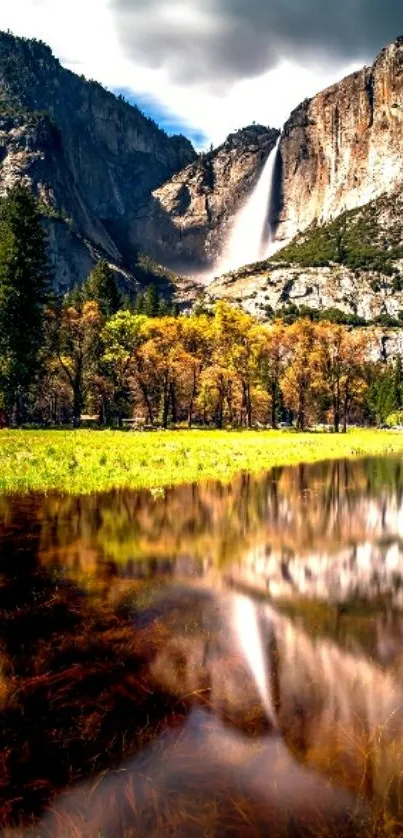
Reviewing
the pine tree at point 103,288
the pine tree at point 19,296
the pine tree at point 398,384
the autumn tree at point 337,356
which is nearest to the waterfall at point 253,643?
the pine tree at point 19,296

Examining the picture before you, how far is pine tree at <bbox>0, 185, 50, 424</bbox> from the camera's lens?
57594 mm

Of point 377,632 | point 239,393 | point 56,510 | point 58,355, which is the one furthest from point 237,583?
point 239,393

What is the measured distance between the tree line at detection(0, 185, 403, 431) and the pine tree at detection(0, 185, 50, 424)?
0.34 ft

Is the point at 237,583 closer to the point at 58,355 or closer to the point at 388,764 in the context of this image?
the point at 388,764

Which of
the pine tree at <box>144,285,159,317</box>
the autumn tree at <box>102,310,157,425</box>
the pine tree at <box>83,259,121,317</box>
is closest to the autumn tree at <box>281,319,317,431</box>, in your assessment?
the autumn tree at <box>102,310,157,425</box>

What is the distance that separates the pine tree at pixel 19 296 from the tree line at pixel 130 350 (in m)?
0.10

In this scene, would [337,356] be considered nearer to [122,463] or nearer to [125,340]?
Answer: [125,340]

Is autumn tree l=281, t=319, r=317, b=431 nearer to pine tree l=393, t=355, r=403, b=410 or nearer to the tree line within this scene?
the tree line

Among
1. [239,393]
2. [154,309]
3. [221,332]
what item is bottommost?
[239,393]

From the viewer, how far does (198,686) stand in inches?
266

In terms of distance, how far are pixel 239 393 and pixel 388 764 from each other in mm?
85650

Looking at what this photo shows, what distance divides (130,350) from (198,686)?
68963 millimetres

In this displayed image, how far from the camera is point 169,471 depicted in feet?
92.5

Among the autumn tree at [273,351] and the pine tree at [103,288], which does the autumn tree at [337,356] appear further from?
the pine tree at [103,288]
